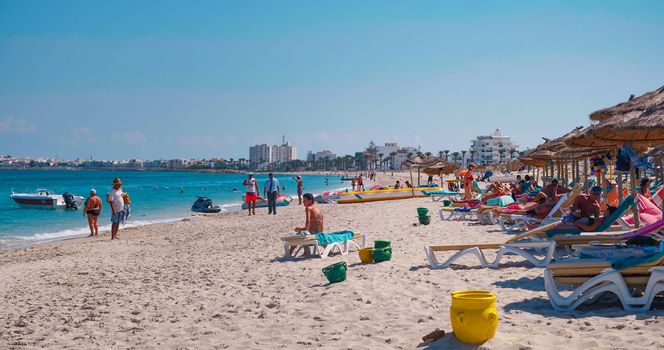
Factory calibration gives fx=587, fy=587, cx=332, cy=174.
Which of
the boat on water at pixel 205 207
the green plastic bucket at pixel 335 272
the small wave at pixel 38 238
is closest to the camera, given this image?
the green plastic bucket at pixel 335 272

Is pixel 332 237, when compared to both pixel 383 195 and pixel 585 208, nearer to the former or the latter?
pixel 585 208

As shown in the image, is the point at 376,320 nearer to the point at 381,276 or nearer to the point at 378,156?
the point at 381,276

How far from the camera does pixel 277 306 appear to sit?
6277mm

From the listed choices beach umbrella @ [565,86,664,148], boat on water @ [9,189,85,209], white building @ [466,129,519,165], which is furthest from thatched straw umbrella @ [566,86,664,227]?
white building @ [466,129,519,165]

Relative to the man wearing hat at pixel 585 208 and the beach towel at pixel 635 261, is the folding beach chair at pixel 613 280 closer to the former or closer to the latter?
the beach towel at pixel 635 261

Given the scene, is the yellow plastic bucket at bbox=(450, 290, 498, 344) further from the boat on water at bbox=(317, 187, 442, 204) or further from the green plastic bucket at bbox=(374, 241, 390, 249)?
the boat on water at bbox=(317, 187, 442, 204)

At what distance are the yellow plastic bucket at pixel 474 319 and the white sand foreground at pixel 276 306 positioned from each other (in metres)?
0.11

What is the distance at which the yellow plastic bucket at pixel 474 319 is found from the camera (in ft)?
13.7

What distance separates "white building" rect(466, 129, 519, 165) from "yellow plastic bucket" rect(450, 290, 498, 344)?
13329 centimetres

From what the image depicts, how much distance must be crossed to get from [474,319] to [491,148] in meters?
137

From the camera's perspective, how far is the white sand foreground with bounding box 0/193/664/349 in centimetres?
470

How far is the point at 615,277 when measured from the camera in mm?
5098

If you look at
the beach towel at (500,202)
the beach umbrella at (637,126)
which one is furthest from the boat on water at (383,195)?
the beach umbrella at (637,126)

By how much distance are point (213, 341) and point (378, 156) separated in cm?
17737
